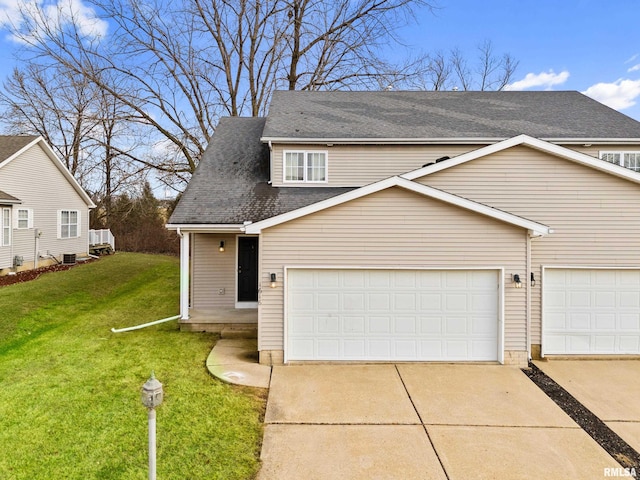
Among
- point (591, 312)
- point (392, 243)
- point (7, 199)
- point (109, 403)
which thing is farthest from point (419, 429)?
point (7, 199)

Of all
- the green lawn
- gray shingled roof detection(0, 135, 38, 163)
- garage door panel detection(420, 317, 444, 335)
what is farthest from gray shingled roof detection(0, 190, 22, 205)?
garage door panel detection(420, 317, 444, 335)

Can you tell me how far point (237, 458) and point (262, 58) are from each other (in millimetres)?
21526

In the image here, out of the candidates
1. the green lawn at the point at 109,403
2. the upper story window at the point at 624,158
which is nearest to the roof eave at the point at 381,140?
the upper story window at the point at 624,158

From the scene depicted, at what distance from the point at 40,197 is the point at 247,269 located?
45.5 feet

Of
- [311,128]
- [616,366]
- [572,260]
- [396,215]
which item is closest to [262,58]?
[311,128]

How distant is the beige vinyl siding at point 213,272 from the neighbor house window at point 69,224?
43.5 ft

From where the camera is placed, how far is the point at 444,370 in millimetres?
6836

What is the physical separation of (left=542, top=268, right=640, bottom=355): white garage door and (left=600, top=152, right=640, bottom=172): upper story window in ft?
13.3

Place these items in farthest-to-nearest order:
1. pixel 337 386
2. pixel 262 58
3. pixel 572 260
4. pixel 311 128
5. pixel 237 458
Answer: pixel 262 58 → pixel 311 128 → pixel 572 260 → pixel 337 386 → pixel 237 458

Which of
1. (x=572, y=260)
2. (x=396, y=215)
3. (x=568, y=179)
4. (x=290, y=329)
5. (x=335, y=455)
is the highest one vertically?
(x=568, y=179)

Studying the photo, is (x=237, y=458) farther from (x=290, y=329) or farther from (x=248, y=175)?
(x=248, y=175)

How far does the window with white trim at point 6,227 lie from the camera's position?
586 inches

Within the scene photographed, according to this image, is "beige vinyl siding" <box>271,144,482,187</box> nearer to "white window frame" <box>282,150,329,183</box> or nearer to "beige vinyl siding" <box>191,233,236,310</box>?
"white window frame" <box>282,150,329,183</box>

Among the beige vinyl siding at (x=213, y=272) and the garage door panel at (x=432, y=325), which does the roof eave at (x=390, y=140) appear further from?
the garage door panel at (x=432, y=325)
